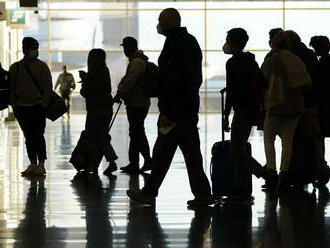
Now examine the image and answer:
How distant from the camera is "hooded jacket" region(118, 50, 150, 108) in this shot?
1249cm

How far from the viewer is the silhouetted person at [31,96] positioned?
12.1 metres

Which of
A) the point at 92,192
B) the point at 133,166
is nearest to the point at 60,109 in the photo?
the point at 133,166

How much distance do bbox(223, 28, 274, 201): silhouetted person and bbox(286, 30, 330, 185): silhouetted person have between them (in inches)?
26.7

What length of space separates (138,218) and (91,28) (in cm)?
4148

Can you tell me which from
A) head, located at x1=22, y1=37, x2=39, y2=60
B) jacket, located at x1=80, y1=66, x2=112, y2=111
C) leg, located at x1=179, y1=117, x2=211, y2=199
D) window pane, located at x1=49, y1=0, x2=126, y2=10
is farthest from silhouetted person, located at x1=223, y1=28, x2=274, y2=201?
window pane, located at x1=49, y1=0, x2=126, y2=10

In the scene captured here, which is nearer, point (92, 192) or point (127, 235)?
point (127, 235)

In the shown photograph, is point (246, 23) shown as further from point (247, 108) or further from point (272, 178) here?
point (247, 108)

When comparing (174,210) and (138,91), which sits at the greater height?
(138,91)

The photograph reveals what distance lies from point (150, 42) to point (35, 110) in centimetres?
3427

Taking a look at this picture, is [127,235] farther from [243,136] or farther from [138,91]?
[138,91]

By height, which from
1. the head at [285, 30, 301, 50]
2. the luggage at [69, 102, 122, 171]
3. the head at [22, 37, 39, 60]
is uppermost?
the head at [285, 30, 301, 50]

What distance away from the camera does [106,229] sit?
25.1ft

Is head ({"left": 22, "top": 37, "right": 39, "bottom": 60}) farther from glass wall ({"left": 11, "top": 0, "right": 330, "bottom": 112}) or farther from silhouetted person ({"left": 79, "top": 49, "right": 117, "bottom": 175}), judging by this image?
glass wall ({"left": 11, "top": 0, "right": 330, "bottom": 112})

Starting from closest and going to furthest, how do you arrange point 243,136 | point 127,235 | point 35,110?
point 127,235 → point 243,136 → point 35,110
